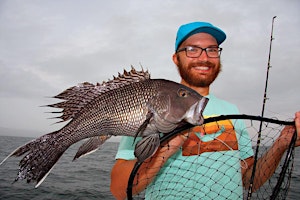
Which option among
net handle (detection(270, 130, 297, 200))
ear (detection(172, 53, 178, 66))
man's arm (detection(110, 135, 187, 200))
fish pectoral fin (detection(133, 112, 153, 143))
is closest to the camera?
fish pectoral fin (detection(133, 112, 153, 143))

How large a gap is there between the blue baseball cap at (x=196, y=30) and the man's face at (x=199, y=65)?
0.06m

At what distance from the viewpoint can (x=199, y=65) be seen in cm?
319

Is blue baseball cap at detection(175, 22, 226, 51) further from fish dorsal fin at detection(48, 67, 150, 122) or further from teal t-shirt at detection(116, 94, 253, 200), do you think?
teal t-shirt at detection(116, 94, 253, 200)

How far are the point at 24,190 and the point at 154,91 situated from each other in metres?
9.86

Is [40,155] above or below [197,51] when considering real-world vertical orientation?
below

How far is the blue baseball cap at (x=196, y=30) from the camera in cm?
326

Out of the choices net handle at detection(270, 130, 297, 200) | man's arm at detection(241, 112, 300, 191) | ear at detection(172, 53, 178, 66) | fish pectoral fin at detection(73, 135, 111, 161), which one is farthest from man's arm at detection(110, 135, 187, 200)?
ear at detection(172, 53, 178, 66)

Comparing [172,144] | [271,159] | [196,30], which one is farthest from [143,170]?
[196,30]

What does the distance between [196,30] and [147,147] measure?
2.07m

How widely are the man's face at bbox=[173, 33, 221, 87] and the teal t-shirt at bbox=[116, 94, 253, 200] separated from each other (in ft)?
2.73

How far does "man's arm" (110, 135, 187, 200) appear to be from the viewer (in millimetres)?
2171

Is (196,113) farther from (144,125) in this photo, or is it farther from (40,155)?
(40,155)

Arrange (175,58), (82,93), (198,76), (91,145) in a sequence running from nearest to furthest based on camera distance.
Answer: (91,145) → (82,93) → (198,76) → (175,58)

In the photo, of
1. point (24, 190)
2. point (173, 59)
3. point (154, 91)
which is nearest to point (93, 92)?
point (154, 91)
